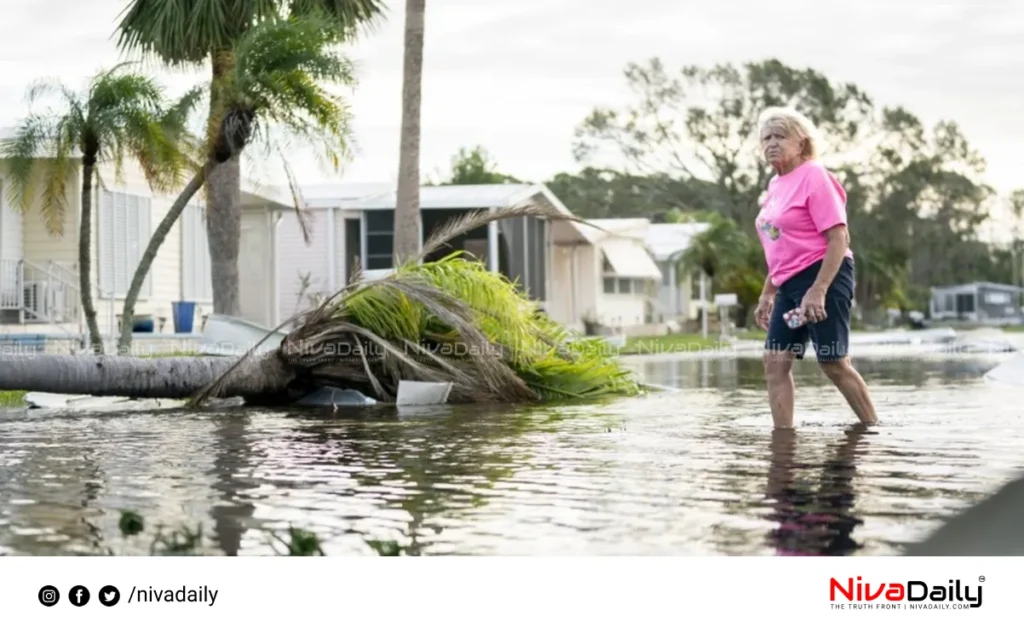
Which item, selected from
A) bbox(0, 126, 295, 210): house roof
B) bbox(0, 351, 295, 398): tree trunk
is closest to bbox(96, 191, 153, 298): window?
bbox(0, 126, 295, 210): house roof

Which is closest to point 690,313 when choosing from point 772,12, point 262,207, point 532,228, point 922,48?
point 532,228

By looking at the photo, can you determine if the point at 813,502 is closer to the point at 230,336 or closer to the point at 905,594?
the point at 905,594

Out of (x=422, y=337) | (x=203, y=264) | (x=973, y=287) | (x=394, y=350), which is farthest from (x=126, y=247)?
(x=973, y=287)

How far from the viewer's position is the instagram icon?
2924 mm

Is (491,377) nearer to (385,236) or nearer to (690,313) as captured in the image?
(385,236)

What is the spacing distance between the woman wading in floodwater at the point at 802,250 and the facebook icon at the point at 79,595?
539 cm

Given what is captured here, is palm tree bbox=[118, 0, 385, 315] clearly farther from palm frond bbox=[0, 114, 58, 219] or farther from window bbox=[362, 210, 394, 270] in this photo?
window bbox=[362, 210, 394, 270]

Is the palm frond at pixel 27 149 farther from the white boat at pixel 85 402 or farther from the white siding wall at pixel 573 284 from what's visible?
the white siding wall at pixel 573 284

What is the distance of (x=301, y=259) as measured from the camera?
3625cm

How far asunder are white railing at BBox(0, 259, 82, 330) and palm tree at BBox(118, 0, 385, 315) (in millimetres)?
1976

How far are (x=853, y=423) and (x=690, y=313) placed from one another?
52542mm

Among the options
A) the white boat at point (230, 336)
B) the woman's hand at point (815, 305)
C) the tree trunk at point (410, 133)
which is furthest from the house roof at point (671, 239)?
the woman's hand at point (815, 305)

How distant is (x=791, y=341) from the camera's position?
318 inches

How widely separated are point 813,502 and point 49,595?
3.00 meters
